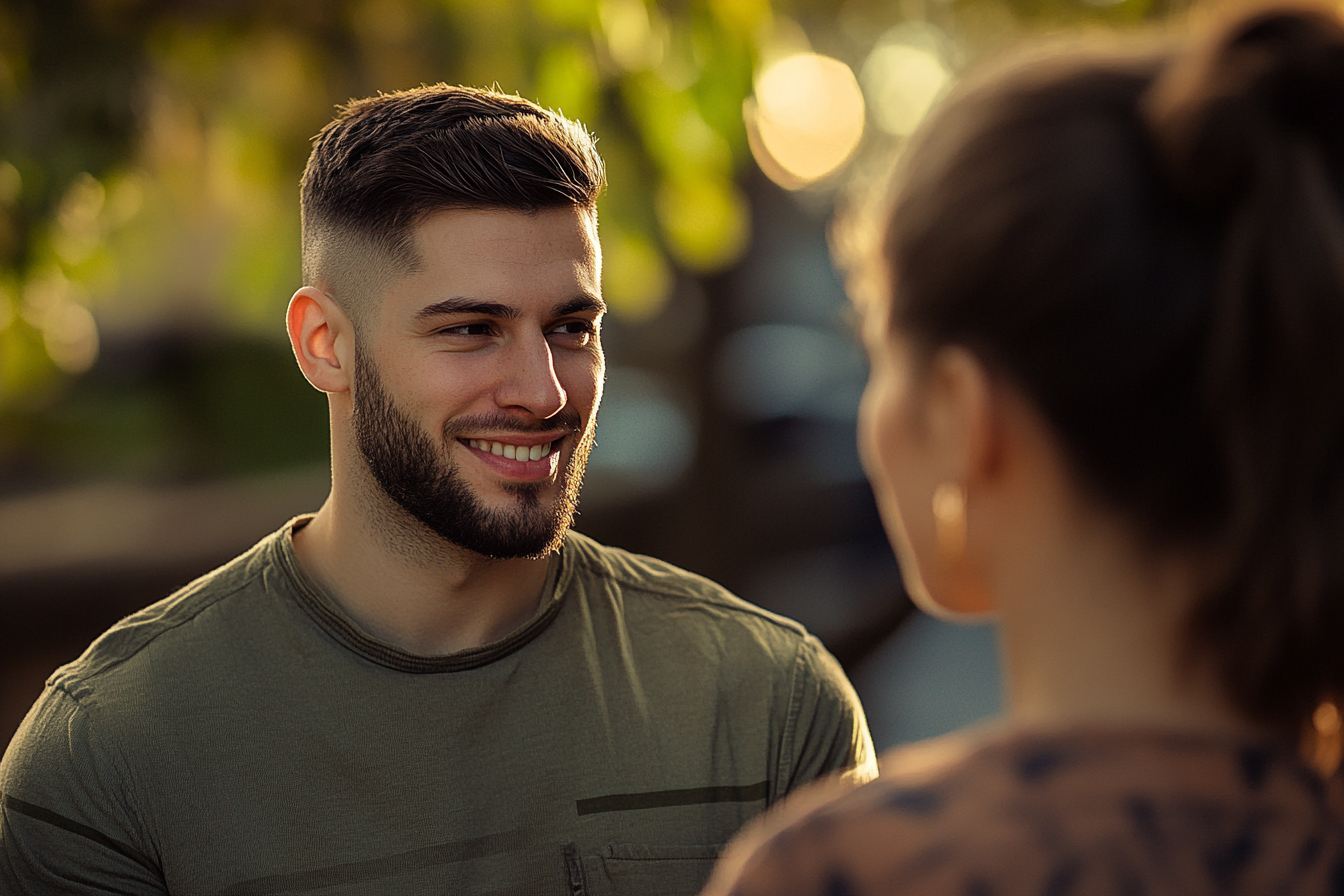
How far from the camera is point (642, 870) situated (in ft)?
7.30

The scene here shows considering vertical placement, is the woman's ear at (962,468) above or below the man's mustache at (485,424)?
above

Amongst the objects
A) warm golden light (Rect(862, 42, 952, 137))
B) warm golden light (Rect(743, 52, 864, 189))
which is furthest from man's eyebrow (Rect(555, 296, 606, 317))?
warm golden light (Rect(862, 42, 952, 137))

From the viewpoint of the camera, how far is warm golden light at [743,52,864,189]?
3.23 m

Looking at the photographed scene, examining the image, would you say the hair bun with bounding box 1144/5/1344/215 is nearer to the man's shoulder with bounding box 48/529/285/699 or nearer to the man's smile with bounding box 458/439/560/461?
the man's smile with bounding box 458/439/560/461

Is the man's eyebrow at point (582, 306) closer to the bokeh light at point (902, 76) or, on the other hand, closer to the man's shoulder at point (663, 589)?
the man's shoulder at point (663, 589)

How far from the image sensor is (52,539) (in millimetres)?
6965

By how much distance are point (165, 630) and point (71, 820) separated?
0.36 meters

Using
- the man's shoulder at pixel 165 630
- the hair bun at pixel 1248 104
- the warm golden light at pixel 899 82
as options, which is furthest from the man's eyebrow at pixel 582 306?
the warm golden light at pixel 899 82

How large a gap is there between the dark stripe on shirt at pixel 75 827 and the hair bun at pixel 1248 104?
185cm

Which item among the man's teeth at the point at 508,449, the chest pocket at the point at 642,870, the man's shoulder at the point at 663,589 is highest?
the man's teeth at the point at 508,449

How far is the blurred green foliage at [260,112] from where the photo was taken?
2.72 m

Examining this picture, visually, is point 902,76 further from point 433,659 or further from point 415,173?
point 433,659

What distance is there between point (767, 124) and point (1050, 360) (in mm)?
2216

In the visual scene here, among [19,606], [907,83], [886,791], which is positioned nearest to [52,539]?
[19,606]
